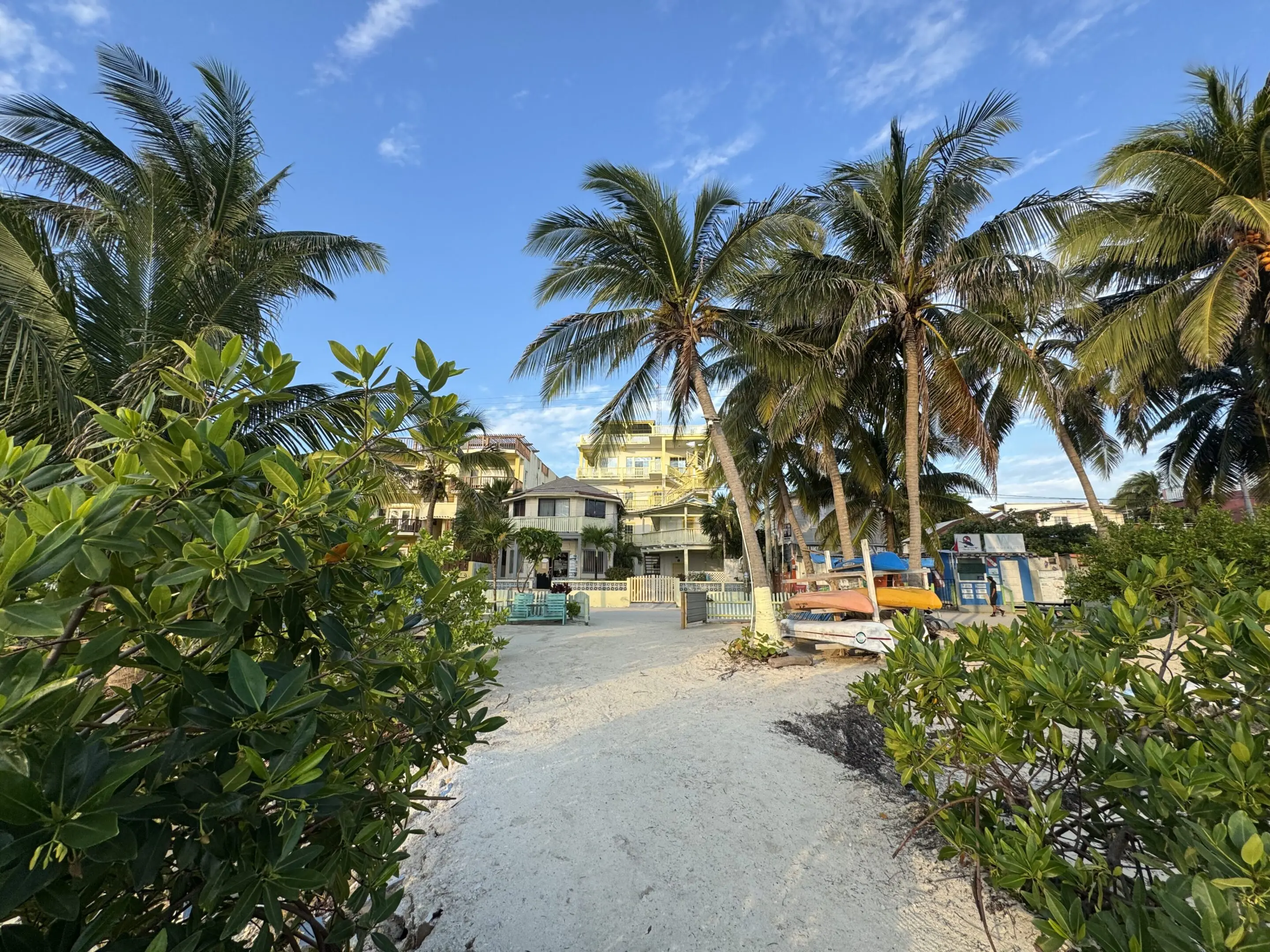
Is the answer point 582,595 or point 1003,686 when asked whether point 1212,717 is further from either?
point 582,595

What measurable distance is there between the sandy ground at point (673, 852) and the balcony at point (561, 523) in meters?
27.1

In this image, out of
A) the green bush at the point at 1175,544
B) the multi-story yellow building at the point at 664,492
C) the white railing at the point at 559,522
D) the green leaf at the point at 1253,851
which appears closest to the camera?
the green leaf at the point at 1253,851

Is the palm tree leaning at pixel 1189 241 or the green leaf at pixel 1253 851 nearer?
the green leaf at pixel 1253 851

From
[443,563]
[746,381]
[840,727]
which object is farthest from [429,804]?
[746,381]

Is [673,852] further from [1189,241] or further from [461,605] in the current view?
[1189,241]

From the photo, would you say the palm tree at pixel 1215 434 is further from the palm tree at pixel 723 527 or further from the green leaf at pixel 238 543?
the green leaf at pixel 238 543

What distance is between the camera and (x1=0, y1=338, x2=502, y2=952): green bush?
81 centimetres

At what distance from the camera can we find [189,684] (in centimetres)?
102

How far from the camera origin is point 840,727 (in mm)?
5164

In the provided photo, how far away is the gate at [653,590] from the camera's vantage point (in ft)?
79.4

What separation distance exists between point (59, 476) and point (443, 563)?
5.60m

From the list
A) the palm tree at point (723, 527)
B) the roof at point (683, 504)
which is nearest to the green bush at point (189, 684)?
the palm tree at point (723, 527)

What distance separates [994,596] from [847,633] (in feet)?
45.2

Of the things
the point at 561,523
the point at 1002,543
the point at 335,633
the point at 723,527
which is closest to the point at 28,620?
the point at 335,633
